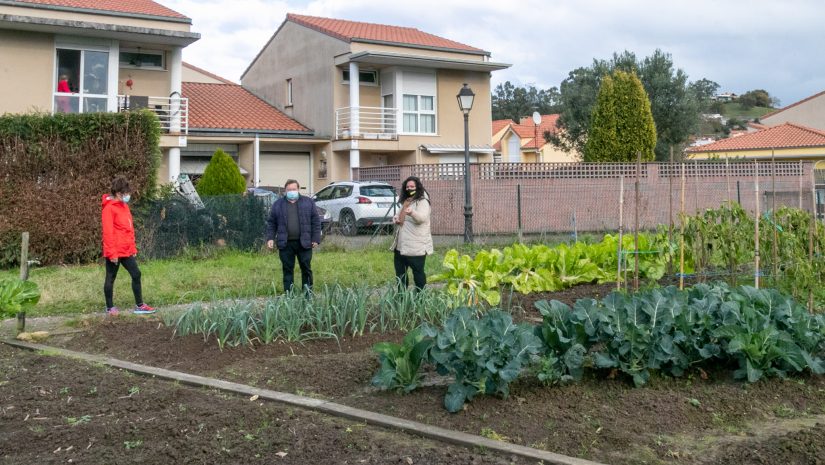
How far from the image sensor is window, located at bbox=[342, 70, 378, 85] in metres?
33.3

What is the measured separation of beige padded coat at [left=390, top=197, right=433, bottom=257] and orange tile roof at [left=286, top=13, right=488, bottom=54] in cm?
2306

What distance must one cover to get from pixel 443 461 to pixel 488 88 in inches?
1236

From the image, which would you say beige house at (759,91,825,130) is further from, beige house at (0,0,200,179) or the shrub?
the shrub

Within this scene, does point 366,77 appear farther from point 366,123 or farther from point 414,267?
point 414,267

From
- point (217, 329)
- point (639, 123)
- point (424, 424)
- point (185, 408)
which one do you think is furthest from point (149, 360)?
point (639, 123)

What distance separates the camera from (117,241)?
9953 mm

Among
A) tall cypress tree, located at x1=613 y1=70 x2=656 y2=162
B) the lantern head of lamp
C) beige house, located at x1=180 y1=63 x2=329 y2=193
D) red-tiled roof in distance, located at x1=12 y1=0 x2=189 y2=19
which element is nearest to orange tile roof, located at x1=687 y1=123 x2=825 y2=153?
tall cypress tree, located at x1=613 y1=70 x2=656 y2=162

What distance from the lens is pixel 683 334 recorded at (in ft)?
19.2

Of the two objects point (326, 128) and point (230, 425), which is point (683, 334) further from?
point (326, 128)

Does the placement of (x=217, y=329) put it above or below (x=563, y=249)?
below

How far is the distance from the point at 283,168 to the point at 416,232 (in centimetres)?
2489

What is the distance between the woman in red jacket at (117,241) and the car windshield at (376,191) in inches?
500

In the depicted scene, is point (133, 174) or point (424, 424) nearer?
point (424, 424)

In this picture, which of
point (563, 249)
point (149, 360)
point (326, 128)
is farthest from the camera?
point (326, 128)
